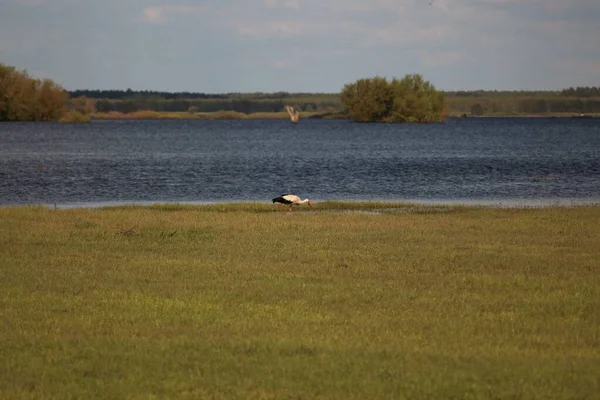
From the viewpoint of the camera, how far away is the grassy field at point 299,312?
9914 millimetres

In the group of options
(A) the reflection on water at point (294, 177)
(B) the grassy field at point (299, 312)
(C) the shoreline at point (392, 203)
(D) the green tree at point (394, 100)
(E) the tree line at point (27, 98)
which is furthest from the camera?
(D) the green tree at point (394, 100)

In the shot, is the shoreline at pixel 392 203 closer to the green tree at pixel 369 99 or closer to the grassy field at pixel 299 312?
the grassy field at pixel 299 312

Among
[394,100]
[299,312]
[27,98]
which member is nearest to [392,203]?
[299,312]

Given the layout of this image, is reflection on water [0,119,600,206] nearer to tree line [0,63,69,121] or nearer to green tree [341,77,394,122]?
tree line [0,63,69,121]

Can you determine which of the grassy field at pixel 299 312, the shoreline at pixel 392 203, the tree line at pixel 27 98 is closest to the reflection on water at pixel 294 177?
the shoreline at pixel 392 203

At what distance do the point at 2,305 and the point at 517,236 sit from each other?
12.2 metres

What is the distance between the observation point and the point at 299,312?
518 inches

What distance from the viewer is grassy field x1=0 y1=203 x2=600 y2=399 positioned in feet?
32.5

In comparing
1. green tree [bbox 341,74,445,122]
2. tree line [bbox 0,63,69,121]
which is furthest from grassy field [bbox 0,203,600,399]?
green tree [bbox 341,74,445,122]

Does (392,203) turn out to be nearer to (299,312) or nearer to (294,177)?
(294,177)

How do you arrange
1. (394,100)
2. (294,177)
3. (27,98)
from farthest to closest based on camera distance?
(394,100) → (27,98) → (294,177)

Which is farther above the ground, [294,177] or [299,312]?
[299,312]

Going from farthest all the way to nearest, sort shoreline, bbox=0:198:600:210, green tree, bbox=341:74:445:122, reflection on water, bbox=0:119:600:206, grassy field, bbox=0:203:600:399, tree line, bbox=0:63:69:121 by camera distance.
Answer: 1. green tree, bbox=341:74:445:122
2. tree line, bbox=0:63:69:121
3. reflection on water, bbox=0:119:600:206
4. shoreline, bbox=0:198:600:210
5. grassy field, bbox=0:203:600:399

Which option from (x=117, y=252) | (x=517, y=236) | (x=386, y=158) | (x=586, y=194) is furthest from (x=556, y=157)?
(x=117, y=252)
